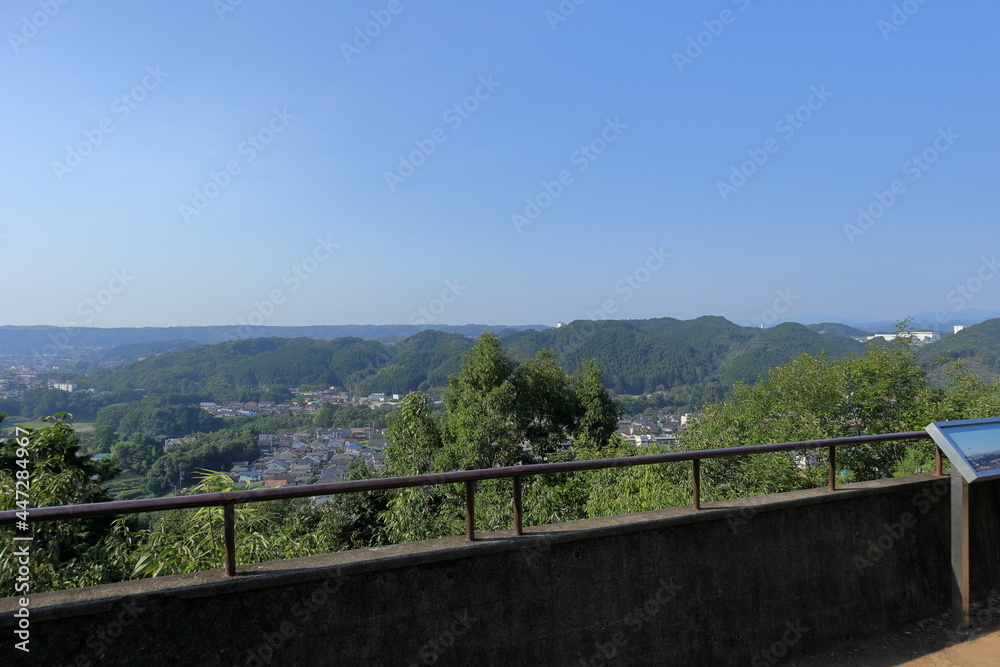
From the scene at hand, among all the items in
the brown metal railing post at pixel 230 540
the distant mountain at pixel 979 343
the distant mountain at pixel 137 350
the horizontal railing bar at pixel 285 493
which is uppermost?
the distant mountain at pixel 137 350

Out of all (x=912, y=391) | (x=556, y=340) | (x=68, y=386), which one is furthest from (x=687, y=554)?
(x=556, y=340)

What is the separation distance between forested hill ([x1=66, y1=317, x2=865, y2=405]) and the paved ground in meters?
44.6

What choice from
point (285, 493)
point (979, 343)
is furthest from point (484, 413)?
point (979, 343)

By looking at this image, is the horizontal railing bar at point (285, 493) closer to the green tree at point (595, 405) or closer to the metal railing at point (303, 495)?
the metal railing at point (303, 495)

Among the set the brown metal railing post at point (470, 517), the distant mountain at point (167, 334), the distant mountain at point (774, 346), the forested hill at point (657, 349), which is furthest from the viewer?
the distant mountain at point (167, 334)

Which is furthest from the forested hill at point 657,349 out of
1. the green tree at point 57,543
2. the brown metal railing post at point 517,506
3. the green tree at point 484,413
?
the brown metal railing post at point 517,506

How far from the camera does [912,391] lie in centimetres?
1348

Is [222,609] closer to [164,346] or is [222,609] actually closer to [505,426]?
[505,426]

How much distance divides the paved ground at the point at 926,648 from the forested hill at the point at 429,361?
4460 cm

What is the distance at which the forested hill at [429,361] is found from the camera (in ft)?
173

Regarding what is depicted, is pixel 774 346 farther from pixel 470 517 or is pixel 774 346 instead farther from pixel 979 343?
pixel 470 517

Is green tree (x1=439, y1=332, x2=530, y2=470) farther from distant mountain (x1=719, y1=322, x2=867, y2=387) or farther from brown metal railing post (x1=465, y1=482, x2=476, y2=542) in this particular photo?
distant mountain (x1=719, y1=322, x2=867, y2=387)

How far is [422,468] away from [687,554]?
1509 cm

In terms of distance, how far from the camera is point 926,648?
14.4ft
